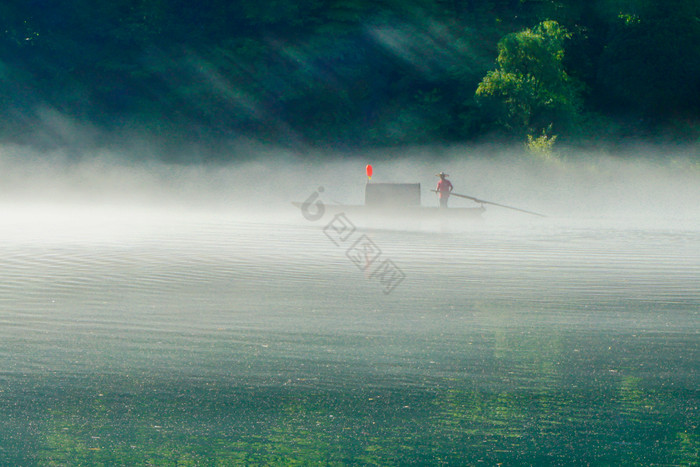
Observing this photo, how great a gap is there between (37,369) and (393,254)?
1295cm

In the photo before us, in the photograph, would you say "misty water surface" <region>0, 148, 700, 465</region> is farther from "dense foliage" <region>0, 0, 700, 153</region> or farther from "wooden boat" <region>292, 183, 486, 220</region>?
"dense foliage" <region>0, 0, 700, 153</region>

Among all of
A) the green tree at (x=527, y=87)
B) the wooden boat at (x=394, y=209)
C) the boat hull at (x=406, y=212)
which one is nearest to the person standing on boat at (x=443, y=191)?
the wooden boat at (x=394, y=209)

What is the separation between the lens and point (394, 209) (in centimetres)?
3947

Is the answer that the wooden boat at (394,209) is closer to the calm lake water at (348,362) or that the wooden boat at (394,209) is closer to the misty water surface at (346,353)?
the misty water surface at (346,353)

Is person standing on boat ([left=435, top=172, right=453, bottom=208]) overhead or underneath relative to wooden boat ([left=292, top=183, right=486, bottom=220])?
overhead

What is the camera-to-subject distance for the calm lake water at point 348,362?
6.77 meters

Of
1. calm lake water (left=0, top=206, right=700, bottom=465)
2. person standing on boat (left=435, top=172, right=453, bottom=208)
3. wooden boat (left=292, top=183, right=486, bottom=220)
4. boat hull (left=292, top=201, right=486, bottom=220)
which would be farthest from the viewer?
person standing on boat (left=435, top=172, right=453, bottom=208)

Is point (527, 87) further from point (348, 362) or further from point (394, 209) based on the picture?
point (348, 362)

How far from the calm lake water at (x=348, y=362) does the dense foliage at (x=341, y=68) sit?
4542 centimetres

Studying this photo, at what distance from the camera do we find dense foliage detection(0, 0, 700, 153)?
63.7m

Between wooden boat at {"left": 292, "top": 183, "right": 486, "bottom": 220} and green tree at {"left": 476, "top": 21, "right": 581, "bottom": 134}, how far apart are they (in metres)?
20.2

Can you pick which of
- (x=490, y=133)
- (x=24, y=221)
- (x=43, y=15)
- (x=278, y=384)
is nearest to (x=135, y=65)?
(x=43, y=15)

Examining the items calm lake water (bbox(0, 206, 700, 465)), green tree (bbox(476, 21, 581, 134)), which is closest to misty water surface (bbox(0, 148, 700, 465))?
calm lake water (bbox(0, 206, 700, 465))

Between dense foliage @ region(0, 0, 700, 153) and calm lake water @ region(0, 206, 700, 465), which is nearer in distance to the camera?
calm lake water @ region(0, 206, 700, 465)
